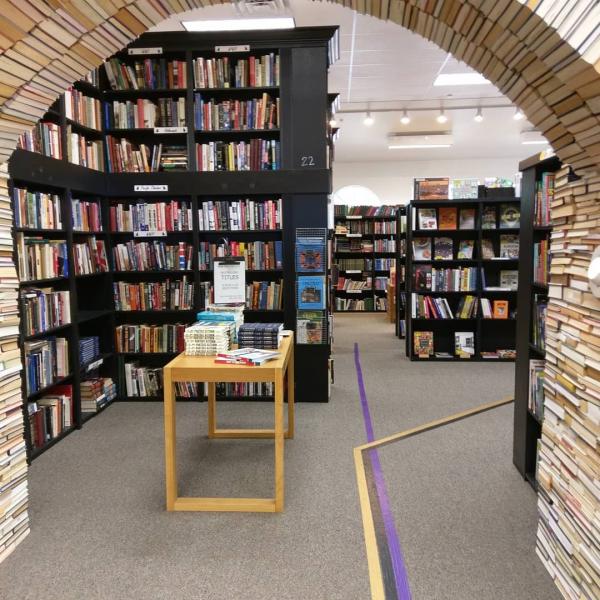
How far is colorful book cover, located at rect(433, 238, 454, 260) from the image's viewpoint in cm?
668

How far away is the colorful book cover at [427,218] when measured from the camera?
6605 millimetres

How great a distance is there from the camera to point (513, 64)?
1.77 metres

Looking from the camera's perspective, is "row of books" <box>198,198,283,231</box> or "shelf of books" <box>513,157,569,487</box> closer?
"shelf of books" <box>513,157,569,487</box>

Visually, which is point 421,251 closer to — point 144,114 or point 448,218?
point 448,218

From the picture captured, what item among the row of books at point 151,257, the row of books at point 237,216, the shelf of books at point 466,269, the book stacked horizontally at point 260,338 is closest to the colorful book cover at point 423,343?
the shelf of books at point 466,269

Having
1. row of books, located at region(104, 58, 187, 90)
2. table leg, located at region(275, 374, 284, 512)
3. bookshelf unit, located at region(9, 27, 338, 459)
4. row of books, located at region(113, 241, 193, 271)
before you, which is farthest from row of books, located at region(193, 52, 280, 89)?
table leg, located at region(275, 374, 284, 512)

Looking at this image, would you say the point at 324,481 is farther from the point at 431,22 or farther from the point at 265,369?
the point at 431,22

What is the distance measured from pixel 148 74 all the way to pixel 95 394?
2997mm

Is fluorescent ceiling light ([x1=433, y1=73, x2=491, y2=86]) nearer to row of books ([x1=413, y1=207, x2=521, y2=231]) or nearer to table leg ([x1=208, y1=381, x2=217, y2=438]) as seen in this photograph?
row of books ([x1=413, y1=207, x2=521, y2=231])

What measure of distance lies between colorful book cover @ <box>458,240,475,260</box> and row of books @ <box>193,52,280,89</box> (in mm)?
3331

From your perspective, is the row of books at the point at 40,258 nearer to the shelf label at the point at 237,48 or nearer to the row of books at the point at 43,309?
the row of books at the point at 43,309

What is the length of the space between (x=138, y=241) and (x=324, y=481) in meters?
3.12

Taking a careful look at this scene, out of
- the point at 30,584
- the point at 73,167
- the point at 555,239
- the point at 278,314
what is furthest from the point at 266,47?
the point at 30,584

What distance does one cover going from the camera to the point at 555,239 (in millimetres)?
2340
